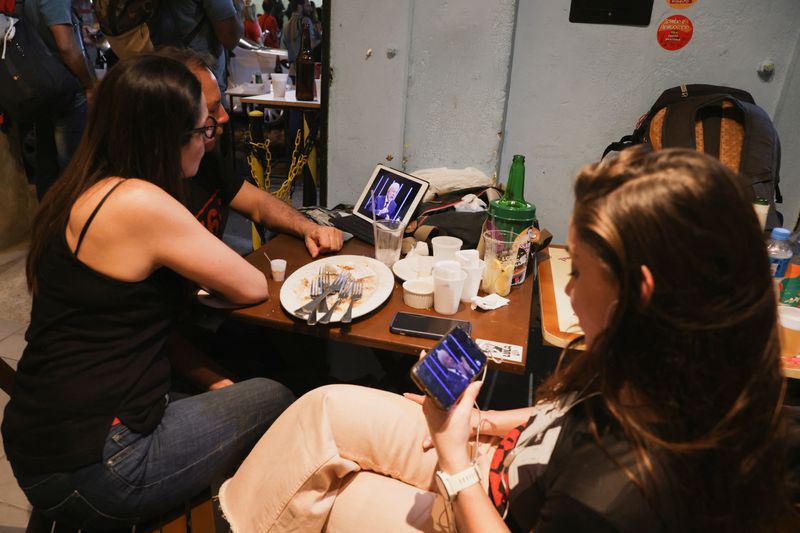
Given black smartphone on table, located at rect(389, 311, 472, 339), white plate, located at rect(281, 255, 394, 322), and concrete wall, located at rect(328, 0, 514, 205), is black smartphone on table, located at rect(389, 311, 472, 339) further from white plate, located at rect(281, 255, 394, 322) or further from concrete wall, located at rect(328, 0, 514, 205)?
concrete wall, located at rect(328, 0, 514, 205)

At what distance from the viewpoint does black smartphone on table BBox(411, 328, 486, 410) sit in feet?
3.26

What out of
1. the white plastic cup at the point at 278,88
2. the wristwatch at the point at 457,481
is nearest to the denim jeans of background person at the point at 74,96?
the white plastic cup at the point at 278,88

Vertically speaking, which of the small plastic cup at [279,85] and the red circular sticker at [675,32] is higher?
the red circular sticker at [675,32]

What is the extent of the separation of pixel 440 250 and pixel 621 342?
3.22 ft

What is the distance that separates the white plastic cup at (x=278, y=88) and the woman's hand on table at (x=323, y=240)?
2136 millimetres

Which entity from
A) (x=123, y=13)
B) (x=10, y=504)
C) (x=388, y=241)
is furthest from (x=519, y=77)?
(x=10, y=504)

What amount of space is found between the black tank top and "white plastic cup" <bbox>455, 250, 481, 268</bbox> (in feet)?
2.86

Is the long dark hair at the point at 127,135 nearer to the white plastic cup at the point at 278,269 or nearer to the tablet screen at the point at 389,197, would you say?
the white plastic cup at the point at 278,269

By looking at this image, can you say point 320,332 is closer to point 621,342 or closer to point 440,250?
point 440,250

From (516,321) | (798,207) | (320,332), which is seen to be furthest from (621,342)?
(798,207)

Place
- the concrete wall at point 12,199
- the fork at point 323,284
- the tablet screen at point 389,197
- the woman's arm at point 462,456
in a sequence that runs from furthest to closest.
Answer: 1. the concrete wall at point 12,199
2. the tablet screen at point 389,197
3. the fork at point 323,284
4. the woman's arm at point 462,456

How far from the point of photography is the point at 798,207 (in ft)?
8.26

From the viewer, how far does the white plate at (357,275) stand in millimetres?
1498

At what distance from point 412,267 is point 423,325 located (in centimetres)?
36
